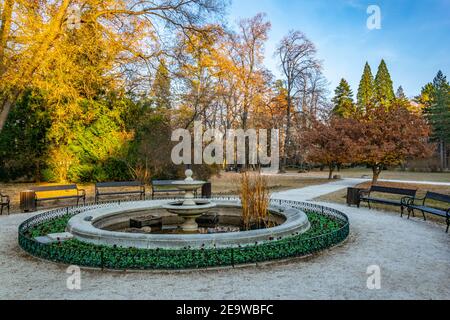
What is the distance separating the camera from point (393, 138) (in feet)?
57.9

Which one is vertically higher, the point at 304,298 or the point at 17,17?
the point at 17,17

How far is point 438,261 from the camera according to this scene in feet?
18.6

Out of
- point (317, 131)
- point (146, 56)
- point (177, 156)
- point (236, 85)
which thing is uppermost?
point (236, 85)

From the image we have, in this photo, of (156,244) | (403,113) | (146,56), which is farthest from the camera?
(403,113)

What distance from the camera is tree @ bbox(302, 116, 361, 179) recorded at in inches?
720

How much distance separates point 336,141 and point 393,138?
319cm

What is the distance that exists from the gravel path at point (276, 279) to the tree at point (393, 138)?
1162 centimetres

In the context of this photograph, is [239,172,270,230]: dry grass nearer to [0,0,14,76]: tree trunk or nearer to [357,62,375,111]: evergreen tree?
[0,0,14,76]: tree trunk

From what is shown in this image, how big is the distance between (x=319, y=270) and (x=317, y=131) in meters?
18.7

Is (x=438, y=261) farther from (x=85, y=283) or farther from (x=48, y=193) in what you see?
(x=48, y=193)

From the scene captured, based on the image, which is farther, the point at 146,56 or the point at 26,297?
the point at 146,56

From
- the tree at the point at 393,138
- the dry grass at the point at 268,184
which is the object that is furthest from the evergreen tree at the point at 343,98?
the tree at the point at 393,138

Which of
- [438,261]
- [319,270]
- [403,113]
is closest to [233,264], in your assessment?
[319,270]

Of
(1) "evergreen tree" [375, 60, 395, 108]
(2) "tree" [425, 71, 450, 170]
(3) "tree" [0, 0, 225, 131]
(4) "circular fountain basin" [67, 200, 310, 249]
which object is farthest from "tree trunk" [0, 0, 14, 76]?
(1) "evergreen tree" [375, 60, 395, 108]
